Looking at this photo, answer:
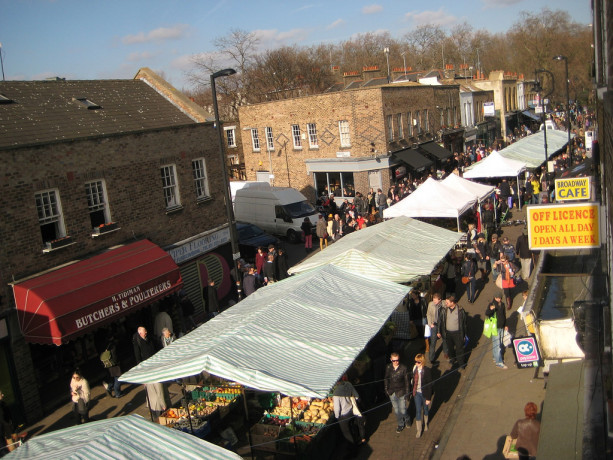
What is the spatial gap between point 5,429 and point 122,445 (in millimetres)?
5594

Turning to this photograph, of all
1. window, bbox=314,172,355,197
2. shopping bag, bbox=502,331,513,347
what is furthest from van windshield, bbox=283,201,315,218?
shopping bag, bbox=502,331,513,347

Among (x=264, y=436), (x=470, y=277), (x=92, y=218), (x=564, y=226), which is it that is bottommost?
(x=264, y=436)

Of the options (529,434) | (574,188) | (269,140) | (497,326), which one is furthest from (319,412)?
(269,140)

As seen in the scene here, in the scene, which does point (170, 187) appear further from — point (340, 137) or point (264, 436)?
point (340, 137)

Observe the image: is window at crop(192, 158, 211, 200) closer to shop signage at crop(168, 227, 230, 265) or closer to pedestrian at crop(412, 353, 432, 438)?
shop signage at crop(168, 227, 230, 265)

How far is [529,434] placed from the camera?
750 centimetres

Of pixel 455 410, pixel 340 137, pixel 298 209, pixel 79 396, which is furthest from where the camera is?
pixel 340 137

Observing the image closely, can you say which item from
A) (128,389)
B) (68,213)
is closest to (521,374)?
(128,389)

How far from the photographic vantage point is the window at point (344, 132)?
107 feet

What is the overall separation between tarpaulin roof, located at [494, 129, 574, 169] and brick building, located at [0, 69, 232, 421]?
19.4 metres

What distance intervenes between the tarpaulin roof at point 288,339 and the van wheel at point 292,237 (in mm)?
13715

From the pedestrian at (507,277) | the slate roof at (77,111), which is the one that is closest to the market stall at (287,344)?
the pedestrian at (507,277)

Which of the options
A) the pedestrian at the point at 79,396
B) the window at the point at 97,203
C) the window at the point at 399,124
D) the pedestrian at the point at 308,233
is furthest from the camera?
the window at the point at 399,124

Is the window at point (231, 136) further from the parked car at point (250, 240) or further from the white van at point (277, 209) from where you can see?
the parked car at point (250, 240)
